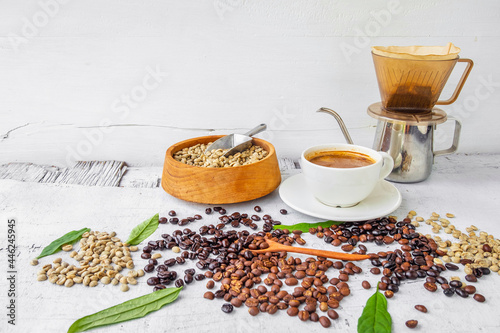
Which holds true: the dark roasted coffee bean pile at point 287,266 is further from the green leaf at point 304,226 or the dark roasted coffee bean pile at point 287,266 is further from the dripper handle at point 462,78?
the dripper handle at point 462,78

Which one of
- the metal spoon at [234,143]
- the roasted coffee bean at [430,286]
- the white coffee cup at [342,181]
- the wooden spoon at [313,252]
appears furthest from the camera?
the metal spoon at [234,143]

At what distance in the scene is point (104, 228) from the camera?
3.70 ft

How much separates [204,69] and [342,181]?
654 mm

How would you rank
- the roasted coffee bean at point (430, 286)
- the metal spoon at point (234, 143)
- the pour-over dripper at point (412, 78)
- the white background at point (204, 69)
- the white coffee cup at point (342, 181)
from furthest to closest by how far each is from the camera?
1. the white background at point (204, 69)
2. the metal spoon at point (234, 143)
3. the pour-over dripper at point (412, 78)
4. the white coffee cup at point (342, 181)
5. the roasted coffee bean at point (430, 286)

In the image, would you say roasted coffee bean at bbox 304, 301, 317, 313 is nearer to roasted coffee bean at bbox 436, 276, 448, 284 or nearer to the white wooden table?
the white wooden table

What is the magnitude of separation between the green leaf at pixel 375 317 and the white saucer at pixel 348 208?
0.29 meters

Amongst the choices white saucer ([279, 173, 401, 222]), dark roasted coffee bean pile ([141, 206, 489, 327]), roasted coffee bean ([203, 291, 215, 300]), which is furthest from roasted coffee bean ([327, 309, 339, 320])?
white saucer ([279, 173, 401, 222])

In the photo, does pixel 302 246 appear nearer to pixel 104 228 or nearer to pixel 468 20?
pixel 104 228

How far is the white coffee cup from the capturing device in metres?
1.10

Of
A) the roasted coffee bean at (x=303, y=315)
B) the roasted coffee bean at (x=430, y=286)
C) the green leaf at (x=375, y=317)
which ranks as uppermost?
the roasted coffee bean at (x=303, y=315)

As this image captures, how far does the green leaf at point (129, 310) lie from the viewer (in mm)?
781

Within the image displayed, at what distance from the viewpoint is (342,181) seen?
43.7 inches

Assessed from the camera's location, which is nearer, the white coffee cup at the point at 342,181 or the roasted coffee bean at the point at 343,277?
the roasted coffee bean at the point at 343,277

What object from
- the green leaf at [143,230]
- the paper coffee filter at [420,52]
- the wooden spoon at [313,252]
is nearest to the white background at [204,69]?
the paper coffee filter at [420,52]
